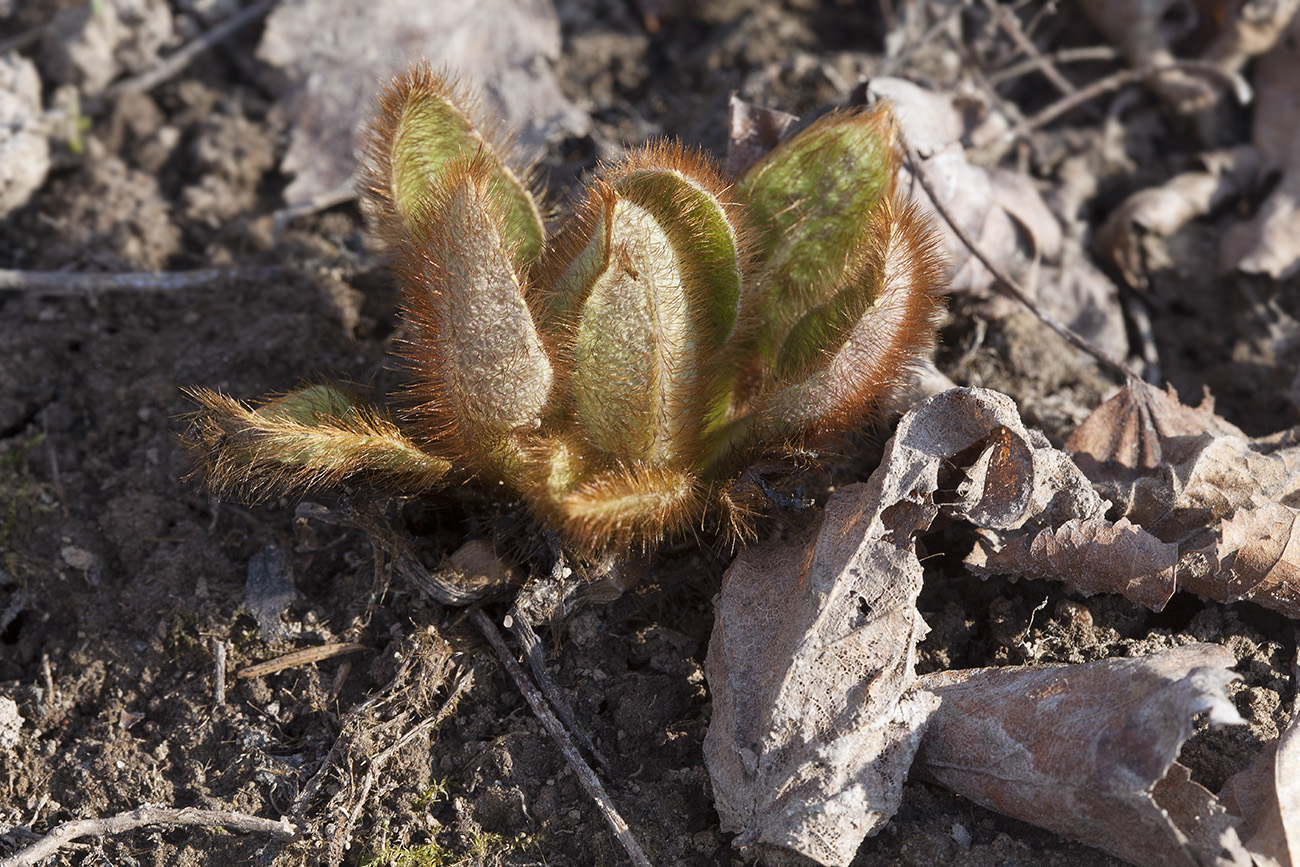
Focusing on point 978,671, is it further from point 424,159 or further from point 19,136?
point 19,136

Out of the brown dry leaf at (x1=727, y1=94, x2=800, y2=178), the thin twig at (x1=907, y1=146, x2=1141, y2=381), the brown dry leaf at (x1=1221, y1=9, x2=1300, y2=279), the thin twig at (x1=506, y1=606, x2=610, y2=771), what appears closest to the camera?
the thin twig at (x1=506, y1=606, x2=610, y2=771)

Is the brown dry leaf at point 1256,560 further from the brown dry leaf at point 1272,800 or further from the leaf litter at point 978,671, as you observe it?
the brown dry leaf at point 1272,800

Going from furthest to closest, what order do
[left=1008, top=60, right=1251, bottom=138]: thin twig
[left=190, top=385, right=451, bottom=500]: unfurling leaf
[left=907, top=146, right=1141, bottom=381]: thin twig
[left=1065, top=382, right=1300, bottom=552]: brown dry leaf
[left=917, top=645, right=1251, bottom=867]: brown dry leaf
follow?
[left=1008, top=60, right=1251, bottom=138]: thin twig, [left=907, top=146, right=1141, bottom=381]: thin twig, [left=1065, top=382, right=1300, bottom=552]: brown dry leaf, [left=190, top=385, right=451, bottom=500]: unfurling leaf, [left=917, top=645, right=1251, bottom=867]: brown dry leaf

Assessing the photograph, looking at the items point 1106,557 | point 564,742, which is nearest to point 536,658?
point 564,742

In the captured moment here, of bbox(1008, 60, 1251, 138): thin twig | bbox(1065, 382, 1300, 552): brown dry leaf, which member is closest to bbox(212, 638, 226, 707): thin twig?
bbox(1065, 382, 1300, 552): brown dry leaf

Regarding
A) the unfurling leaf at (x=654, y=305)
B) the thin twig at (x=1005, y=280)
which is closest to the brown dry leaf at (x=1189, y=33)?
the thin twig at (x=1005, y=280)

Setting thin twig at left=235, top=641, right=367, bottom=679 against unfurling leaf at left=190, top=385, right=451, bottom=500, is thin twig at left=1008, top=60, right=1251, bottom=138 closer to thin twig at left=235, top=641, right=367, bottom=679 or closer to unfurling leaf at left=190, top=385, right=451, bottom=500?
unfurling leaf at left=190, top=385, right=451, bottom=500

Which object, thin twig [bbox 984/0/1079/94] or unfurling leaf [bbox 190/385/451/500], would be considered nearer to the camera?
unfurling leaf [bbox 190/385/451/500]

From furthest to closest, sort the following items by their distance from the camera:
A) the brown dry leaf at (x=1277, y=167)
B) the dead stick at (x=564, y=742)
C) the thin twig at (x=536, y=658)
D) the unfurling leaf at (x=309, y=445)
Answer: the brown dry leaf at (x=1277, y=167), the thin twig at (x=536, y=658), the unfurling leaf at (x=309, y=445), the dead stick at (x=564, y=742)
